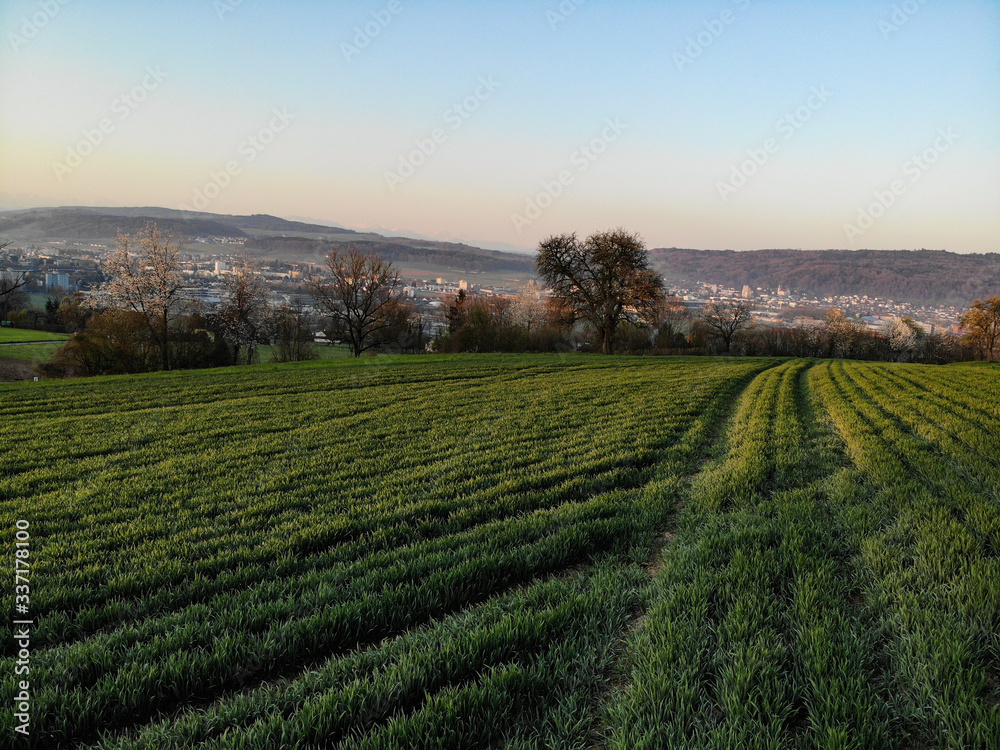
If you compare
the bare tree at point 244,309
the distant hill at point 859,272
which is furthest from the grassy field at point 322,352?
the distant hill at point 859,272

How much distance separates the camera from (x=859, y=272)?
110 meters

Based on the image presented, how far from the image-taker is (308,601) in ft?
11.2

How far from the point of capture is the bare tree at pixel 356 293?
39375mm

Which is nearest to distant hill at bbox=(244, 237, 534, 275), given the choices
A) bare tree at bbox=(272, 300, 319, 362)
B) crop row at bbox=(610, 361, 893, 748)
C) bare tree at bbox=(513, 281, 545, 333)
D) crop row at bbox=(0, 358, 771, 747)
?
bare tree at bbox=(513, 281, 545, 333)

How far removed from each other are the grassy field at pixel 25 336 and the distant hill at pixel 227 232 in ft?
25.3

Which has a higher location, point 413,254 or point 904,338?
point 413,254

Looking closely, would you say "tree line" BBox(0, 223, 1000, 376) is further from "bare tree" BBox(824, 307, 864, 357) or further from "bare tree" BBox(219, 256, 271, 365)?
"bare tree" BBox(824, 307, 864, 357)

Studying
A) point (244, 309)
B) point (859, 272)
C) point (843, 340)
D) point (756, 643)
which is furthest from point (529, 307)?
point (859, 272)

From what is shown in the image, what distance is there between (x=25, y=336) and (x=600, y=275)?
46.1 metres

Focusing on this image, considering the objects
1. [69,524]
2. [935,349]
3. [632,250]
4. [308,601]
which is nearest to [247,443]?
[69,524]

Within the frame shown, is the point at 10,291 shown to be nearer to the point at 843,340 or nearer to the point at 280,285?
the point at 280,285

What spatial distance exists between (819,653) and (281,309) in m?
47.2

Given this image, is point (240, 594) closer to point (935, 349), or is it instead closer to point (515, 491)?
point (515, 491)

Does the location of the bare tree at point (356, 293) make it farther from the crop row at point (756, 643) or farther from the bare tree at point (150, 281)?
the crop row at point (756, 643)
